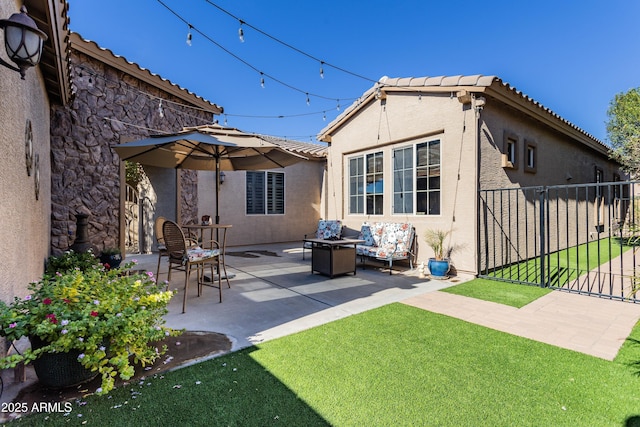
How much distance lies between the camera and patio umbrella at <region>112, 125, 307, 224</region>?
16.2 feet

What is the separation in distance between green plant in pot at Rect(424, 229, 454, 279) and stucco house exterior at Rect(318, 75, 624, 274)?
18cm

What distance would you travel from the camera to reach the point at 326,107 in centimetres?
916

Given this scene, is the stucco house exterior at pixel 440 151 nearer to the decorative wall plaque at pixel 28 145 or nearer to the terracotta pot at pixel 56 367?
the terracotta pot at pixel 56 367

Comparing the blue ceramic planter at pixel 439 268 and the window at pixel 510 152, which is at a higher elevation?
the window at pixel 510 152

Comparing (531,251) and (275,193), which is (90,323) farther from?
(275,193)

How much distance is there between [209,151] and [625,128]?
14.8 m

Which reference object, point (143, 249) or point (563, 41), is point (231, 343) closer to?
point (143, 249)

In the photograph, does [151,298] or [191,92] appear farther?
[191,92]

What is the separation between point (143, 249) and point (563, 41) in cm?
1384

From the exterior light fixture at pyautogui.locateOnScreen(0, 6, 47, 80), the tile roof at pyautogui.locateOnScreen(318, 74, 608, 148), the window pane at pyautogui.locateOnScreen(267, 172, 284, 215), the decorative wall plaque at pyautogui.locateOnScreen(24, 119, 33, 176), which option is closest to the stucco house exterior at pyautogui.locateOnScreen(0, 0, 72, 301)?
the decorative wall plaque at pyautogui.locateOnScreen(24, 119, 33, 176)

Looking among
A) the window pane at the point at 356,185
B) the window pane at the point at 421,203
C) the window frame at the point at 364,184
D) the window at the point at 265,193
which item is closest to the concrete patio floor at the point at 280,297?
the window pane at the point at 421,203

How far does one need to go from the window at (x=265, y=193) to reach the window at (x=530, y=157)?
7.94 meters

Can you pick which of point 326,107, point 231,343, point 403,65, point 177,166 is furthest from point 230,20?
point 403,65

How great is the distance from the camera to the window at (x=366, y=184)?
26.9 ft
